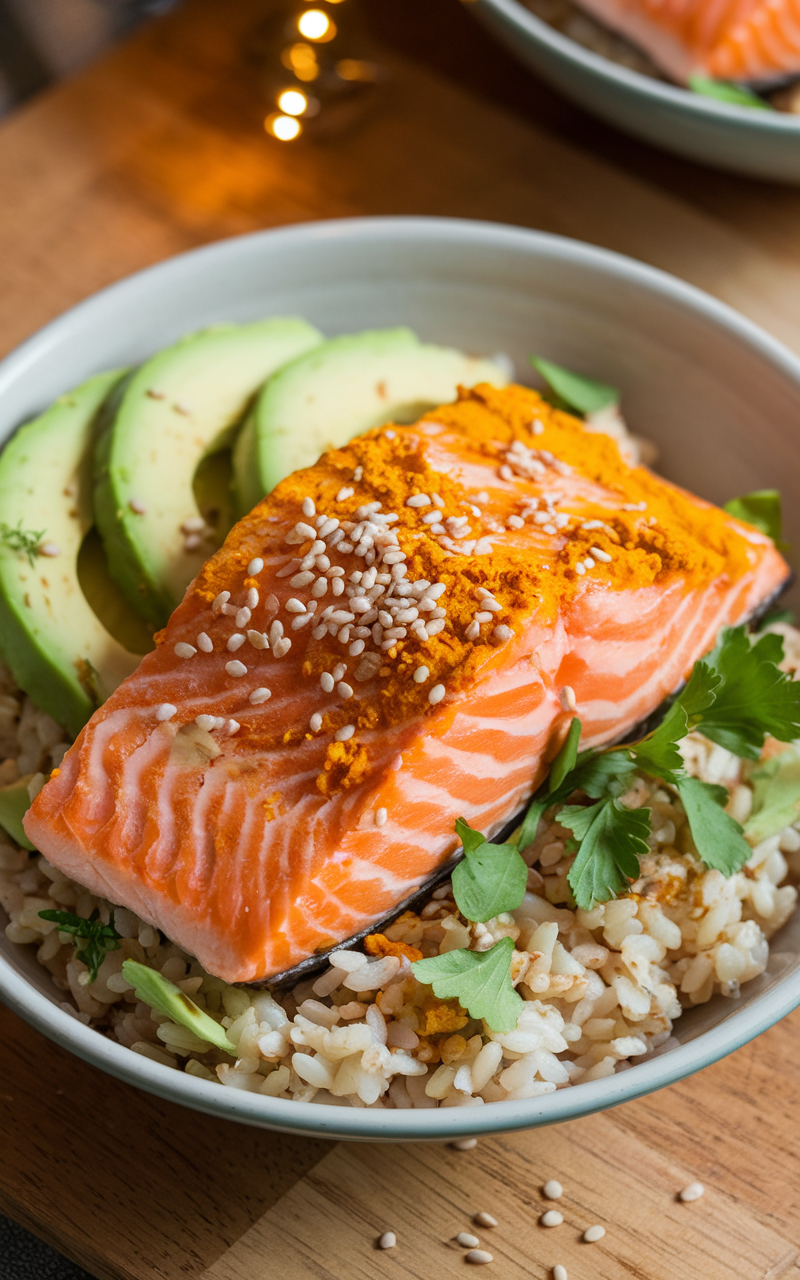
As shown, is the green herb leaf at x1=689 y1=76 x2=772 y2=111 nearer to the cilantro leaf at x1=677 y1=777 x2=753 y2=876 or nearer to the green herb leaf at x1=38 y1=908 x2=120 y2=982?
the cilantro leaf at x1=677 y1=777 x2=753 y2=876

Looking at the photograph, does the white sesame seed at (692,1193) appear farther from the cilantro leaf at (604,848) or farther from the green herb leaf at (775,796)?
the green herb leaf at (775,796)

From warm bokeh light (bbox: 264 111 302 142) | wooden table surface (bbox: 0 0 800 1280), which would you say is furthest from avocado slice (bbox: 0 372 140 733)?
warm bokeh light (bbox: 264 111 302 142)

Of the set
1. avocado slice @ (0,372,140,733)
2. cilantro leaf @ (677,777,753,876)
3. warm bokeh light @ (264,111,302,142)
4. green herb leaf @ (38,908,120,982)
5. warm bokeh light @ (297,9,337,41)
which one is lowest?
green herb leaf @ (38,908,120,982)

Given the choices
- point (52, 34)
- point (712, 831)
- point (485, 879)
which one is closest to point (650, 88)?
point (712, 831)

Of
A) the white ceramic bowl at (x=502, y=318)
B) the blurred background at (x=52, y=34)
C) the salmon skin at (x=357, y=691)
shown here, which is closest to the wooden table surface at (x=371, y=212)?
the salmon skin at (x=357, y=691)

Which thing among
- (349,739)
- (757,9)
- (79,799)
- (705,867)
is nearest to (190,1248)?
(79,799)

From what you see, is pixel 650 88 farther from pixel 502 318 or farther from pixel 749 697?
pixel 749 697
